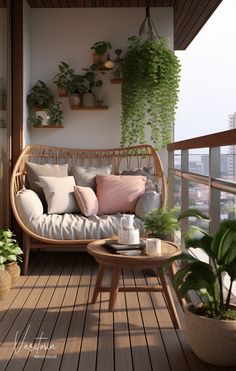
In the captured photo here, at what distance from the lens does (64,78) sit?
4203mm

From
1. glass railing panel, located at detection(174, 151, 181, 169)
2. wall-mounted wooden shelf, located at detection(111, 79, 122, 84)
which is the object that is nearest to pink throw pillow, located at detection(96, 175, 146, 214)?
glass railing panel, located at detection(174, 151, 181, 169)

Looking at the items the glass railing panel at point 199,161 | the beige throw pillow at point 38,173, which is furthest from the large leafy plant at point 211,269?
the beige throw pillow at point 38,173

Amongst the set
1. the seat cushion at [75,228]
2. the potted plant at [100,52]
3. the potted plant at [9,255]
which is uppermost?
the potted plant at [100,52]

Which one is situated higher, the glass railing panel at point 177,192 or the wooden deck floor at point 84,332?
the glass railing panel at point 177,192

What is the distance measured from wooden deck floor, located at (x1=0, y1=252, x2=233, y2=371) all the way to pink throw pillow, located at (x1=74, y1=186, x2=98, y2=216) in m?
0.63

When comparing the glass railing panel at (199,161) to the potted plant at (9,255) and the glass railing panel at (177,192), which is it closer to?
the glass railing panel at (177,192)

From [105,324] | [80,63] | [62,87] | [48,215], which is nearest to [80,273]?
[48,215]

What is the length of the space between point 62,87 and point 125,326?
2.64 meters

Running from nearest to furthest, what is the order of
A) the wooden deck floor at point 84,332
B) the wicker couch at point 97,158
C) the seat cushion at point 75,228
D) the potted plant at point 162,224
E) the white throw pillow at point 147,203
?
the wooden deck floor at point 84,332 → the potted plant at point 162,224 → the seat cushion at point 75,228 → the white throw pillow at point 147,203 → the wicker couch at point 97,158

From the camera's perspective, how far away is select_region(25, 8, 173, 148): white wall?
4.26 meters

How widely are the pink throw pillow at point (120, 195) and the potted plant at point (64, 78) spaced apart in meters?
1.14

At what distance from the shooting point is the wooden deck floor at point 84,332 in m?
1.91

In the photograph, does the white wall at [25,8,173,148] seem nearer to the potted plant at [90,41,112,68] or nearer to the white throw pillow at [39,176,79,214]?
the potted plant at [90,41,112,68]

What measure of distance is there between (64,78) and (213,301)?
2970 millimetres
